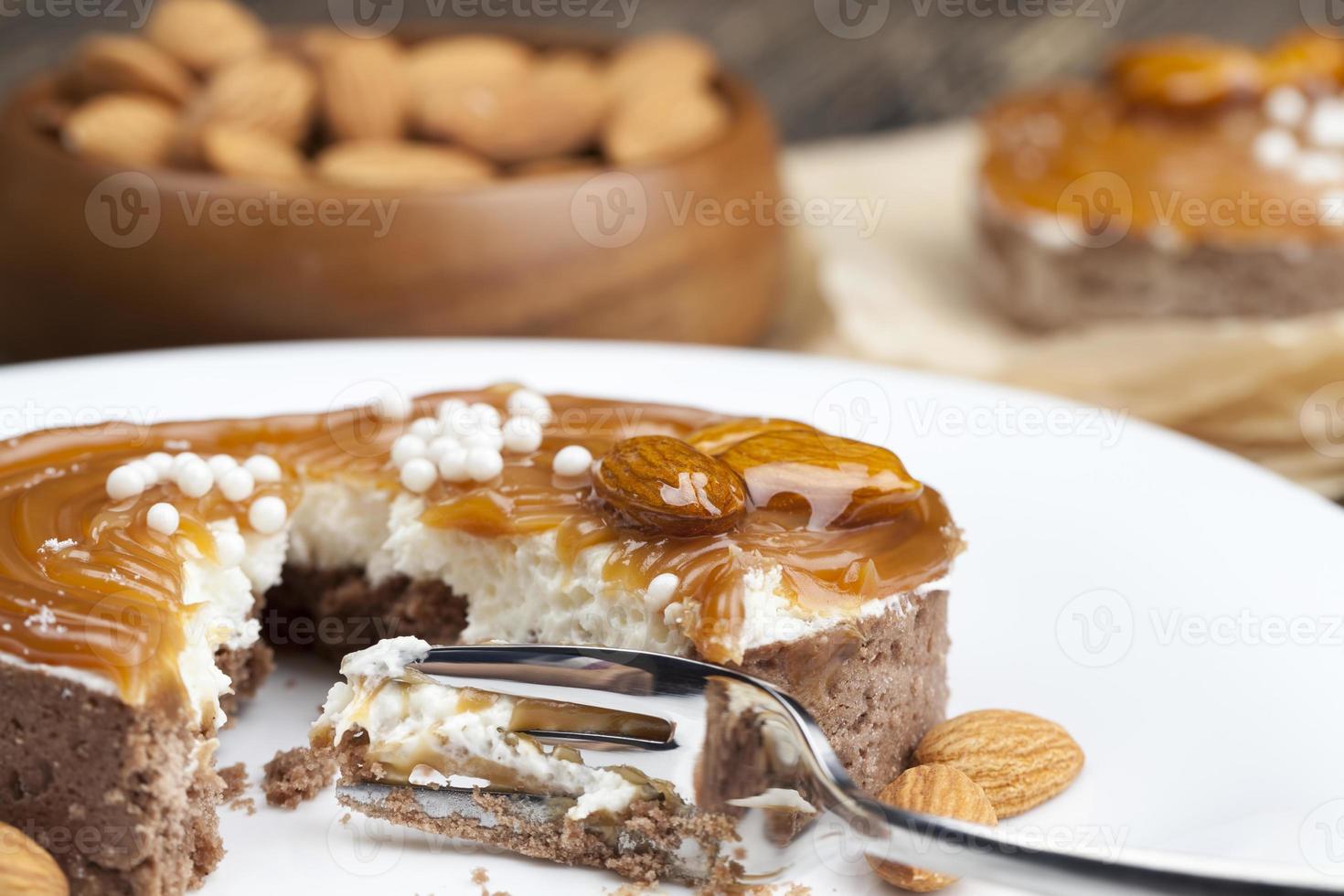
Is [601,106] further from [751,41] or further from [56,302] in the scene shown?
[751,41]

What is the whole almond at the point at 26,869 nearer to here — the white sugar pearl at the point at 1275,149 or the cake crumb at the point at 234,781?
the cake crumb at the point at 234,781

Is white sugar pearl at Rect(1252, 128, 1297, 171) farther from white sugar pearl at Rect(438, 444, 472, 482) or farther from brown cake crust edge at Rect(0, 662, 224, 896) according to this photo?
brown cake crust edge at Rect(0, 662, 224, 896)

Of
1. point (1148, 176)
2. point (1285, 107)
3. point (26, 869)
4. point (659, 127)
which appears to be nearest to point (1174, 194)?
point (1148, 176)

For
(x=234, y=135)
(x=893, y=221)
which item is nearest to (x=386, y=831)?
(x=234, y=135)

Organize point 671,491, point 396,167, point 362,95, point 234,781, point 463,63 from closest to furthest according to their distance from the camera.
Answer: point 671,491 < point 234,781 < point 396,167 < point 362,95 < point 463,63

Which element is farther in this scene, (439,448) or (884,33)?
(884,33)

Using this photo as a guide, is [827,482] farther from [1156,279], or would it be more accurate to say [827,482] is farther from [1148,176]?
[1148,176]
